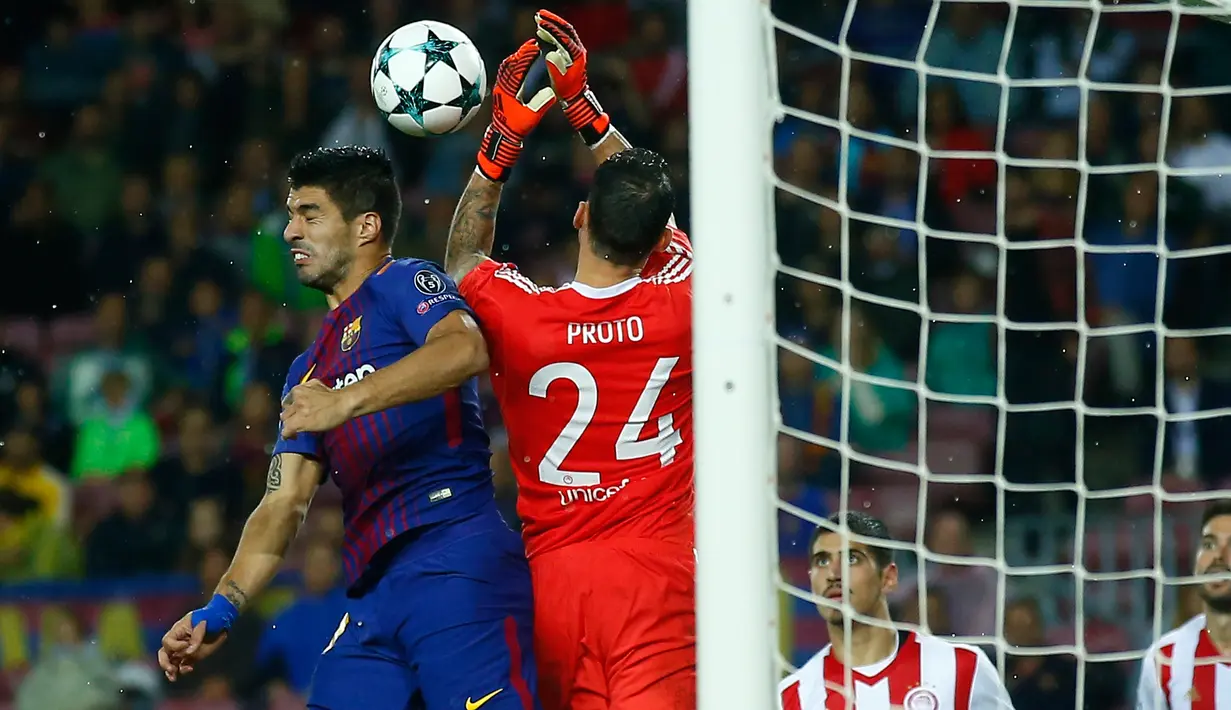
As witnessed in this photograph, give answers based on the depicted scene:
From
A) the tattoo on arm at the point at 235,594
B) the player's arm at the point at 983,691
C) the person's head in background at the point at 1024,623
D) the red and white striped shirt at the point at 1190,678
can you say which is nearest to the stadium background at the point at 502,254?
the person's head in background at the point at 1024,623

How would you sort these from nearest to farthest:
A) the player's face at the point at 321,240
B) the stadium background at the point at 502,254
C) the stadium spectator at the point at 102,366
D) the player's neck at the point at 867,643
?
1. the player's face at the point at 321,240
2. the player's neck at the point at 867,643
3. the stadium background at the point at 502,254
4. the stadium spectator at the point at 102,366

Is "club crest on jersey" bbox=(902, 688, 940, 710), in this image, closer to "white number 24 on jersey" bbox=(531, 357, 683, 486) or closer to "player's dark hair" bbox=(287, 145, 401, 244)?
"white number 24 on jersey" bbox=(531, 357, 683, 486)

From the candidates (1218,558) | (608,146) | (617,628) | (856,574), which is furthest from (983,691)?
(608,146)

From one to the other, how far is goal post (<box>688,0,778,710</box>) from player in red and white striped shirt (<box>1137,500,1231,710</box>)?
121 inches

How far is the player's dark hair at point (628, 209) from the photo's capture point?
4.24 m

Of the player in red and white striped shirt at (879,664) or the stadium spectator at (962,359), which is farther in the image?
the stadium spectator at (962,359)

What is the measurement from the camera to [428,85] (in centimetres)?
497

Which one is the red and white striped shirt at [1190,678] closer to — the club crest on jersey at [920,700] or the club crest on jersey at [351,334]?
the club crest on jersey at [920,700]

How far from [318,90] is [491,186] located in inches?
226

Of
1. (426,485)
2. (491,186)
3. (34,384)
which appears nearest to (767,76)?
(426,485)

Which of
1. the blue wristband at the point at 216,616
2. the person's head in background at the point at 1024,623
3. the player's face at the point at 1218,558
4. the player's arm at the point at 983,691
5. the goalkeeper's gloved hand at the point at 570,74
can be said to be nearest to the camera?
the blue wristband at the point at 216,616

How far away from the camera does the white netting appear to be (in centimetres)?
743

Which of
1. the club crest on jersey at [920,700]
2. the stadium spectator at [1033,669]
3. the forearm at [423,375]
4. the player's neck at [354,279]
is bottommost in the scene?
the stadium spectator at [1033,669]

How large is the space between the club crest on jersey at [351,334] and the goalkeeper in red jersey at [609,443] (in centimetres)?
29
